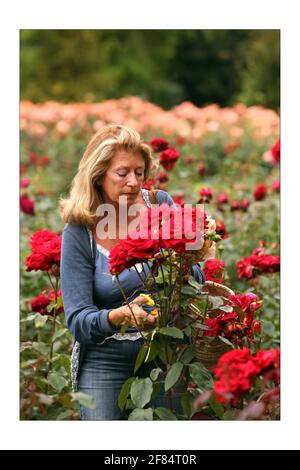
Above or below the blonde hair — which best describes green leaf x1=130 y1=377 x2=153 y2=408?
below

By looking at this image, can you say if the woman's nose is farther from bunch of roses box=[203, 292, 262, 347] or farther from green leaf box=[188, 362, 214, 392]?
green leaf box=[188, 362, 214, 392]

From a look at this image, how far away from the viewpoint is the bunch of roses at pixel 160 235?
2.13 m

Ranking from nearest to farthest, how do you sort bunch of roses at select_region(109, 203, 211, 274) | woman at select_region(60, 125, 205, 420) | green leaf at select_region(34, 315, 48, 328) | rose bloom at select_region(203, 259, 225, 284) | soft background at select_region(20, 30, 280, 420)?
bunch of roses at select_region(109, 203, 211, 274), woman at select_region(60, 125, 205, 420), rose bloom at select_region(203, 259, 225, 284), green leaf at select_region(34, 315, 48, 328), soft background at select_region(20, 30, 280, 420)

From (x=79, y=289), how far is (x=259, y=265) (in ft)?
3.27

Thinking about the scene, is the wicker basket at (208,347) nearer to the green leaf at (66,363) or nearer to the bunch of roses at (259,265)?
the green leaf at (66,363)

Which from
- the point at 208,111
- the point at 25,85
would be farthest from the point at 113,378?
the point at 25,85

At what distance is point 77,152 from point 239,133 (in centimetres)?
177

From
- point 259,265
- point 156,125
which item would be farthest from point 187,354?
point 156,125

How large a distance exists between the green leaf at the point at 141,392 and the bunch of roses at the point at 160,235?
1.10 ft

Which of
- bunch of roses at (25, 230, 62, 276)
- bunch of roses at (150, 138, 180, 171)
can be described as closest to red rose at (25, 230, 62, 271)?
bunch of roses at (25, 230, 62, 276)

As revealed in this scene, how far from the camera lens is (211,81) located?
15.9m

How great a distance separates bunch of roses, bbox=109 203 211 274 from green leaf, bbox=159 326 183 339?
211 mm

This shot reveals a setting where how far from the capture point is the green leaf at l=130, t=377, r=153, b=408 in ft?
7.41

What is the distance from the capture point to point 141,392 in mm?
2271
